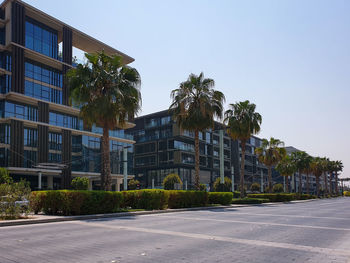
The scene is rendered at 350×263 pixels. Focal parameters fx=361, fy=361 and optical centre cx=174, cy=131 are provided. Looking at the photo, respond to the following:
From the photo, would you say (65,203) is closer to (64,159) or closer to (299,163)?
(64,159)

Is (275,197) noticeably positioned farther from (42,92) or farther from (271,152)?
(42,92)

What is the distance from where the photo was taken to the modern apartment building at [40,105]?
45562 mm

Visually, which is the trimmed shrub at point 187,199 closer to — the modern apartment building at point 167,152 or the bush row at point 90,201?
the bush row at point 90,201

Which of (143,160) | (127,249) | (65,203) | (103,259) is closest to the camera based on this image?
(103,259)

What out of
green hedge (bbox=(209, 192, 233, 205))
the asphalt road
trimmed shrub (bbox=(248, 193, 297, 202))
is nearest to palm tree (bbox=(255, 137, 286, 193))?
trimmed shrub (bbox=(248, 193, 297, 202))

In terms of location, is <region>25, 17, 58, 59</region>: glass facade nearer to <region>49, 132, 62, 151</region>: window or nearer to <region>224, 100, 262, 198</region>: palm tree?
<region>49, 132, 62, 151</region>: window

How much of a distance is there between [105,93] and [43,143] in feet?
87.0

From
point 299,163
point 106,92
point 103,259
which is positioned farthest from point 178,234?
point 299,163

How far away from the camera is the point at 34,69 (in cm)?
4994

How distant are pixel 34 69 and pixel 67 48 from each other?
20.2 feet

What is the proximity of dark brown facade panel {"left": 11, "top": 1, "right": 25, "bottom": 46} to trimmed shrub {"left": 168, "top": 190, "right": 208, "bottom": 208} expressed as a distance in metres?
31.9

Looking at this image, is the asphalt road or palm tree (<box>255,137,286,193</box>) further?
palm tree (<box>255,137,286,193</box>)

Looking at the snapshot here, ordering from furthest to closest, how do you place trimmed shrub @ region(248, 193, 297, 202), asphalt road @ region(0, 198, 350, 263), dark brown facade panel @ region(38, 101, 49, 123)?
trimmed shrub @ region(248, 193, 297, 202) → dark brown facade panel @ region(38, 101, 49, 123) → asphalt road @ region(0, 198, 350, 263)

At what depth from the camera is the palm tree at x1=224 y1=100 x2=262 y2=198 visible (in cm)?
4309
